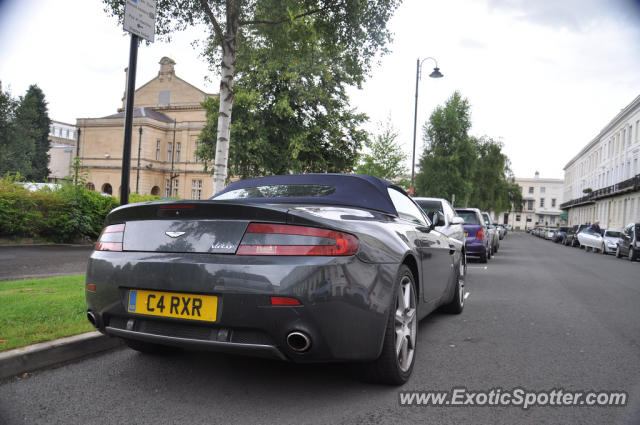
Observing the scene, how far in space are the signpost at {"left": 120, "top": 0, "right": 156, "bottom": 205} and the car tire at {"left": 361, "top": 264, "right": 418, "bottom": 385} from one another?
3335 mm

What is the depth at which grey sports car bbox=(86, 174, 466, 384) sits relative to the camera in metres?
2.73

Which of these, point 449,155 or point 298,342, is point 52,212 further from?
point 449,155

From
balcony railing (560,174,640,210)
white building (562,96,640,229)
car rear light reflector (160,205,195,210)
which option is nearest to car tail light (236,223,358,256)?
car rear light reflector (160,205,195,210)

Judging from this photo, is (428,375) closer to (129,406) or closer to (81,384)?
(129,406)

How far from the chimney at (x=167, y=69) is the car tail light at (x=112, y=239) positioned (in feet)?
211

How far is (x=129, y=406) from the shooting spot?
2949 millimetres

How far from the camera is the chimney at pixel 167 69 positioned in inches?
2479

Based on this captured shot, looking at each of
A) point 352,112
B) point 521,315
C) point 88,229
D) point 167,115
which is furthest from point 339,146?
point 167,115

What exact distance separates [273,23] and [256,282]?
8.06m

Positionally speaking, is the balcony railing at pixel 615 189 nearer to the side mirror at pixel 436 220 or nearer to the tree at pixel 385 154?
the tree at pixel 385 154

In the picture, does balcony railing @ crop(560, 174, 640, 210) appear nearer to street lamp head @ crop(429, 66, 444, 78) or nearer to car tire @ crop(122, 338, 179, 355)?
street lamp head @ crop(429, 66, 444, 78)

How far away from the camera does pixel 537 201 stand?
133750mm

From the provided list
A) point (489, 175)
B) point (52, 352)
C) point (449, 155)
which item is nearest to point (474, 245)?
point (52, 352)

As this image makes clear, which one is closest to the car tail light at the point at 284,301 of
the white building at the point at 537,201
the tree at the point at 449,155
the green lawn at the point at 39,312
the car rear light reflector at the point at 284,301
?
the car rear light reflector at the point at 284,301
